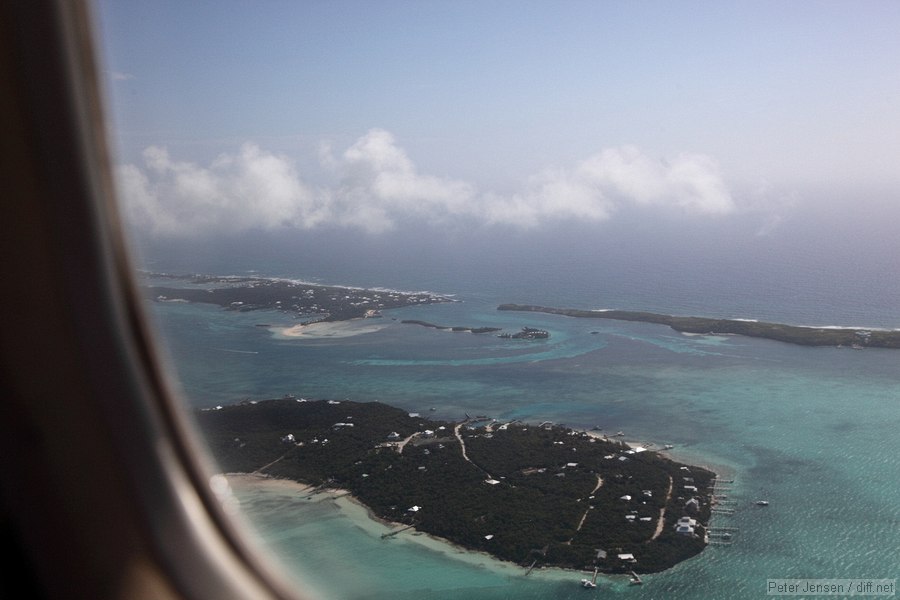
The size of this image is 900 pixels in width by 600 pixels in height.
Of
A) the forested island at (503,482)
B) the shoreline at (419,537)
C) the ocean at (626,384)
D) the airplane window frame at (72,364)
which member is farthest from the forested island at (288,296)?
the shoreline at (419,537)

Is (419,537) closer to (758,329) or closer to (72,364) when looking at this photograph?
(72,364)

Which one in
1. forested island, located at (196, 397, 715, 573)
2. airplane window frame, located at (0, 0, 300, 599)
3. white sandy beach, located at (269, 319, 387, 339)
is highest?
airplane window frame, located at (0, 0, 300, 599)

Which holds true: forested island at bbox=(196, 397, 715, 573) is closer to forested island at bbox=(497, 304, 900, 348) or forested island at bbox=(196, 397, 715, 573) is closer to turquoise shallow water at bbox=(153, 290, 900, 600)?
turquoise shallow water at bbox=(153, 290, 900, 600)

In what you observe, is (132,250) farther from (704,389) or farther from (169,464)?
(704,389)

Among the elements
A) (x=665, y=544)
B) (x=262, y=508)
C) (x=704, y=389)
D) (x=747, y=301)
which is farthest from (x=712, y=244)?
(x=262, y=508)

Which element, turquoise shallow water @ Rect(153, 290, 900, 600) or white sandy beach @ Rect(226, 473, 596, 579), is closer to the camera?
turquoise shallow water @ Rect(153, 290, 900, 600)

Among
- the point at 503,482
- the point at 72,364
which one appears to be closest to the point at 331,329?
the point at 503,482

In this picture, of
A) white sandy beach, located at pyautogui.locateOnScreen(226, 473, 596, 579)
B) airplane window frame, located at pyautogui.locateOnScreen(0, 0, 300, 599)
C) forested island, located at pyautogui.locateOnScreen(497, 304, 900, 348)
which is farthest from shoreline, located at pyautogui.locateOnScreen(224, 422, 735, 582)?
forested island, located at pyautogui.locateOnScreen(497, 304, 900, 348)
